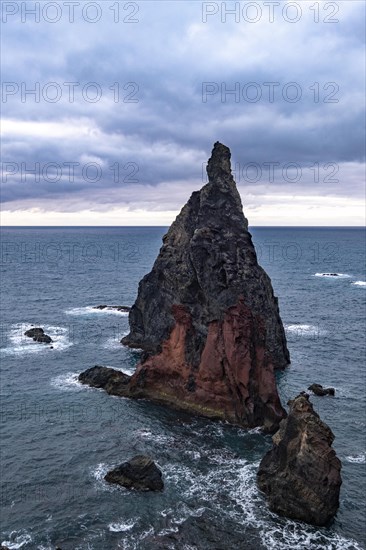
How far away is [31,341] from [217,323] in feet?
135

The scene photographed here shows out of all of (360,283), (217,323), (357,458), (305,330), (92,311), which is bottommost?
(357,458)

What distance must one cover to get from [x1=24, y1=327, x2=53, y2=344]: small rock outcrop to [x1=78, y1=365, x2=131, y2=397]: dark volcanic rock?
20.8 m

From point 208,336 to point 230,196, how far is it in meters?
19.6

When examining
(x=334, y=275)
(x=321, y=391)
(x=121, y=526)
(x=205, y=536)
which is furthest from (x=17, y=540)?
Result: (x=334, y=275)

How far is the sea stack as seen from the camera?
6094cm

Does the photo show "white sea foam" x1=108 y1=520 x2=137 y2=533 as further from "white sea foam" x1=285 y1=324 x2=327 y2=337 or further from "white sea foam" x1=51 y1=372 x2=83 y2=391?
"white sea foam" x1=285 y1=324 x2=327 y2=337

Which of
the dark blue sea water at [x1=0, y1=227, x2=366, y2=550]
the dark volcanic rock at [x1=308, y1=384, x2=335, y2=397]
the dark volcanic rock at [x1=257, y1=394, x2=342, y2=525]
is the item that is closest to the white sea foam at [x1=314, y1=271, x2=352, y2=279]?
the dark blue sea water at [x1=0, y1=227, x2=366, y2=550]

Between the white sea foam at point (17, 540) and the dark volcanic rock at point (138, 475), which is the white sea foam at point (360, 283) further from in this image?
the white sea foam at point (17, 540)

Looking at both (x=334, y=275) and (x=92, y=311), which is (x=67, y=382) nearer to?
(x=92, y=311)

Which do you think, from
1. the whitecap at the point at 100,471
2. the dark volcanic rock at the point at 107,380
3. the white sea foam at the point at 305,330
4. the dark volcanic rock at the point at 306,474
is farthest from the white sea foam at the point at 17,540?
the white sea foam at the point at 305,330

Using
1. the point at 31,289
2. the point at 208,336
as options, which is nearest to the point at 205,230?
the point at 208,336

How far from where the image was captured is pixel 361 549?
38.8 meters

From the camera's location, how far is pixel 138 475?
46.9 metres

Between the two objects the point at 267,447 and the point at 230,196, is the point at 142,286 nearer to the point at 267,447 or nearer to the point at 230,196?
the point at 230,196
